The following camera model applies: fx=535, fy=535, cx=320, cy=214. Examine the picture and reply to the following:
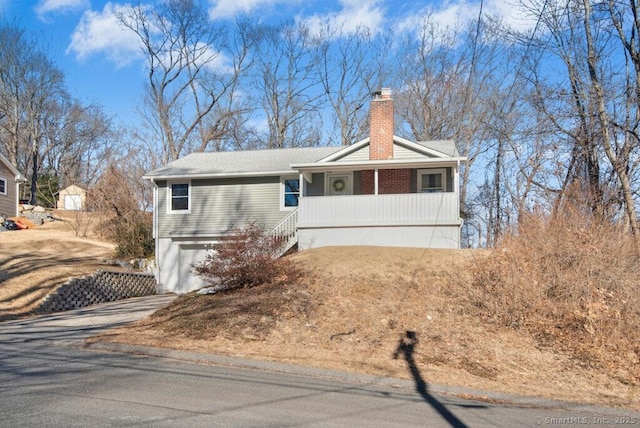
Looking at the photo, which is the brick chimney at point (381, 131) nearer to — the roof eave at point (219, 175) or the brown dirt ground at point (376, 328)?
the roof eave at point (219, 175)

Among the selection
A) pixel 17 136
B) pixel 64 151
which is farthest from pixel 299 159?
pixel 64 151

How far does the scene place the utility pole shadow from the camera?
666cm

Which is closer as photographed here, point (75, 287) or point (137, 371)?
point (137, 371)

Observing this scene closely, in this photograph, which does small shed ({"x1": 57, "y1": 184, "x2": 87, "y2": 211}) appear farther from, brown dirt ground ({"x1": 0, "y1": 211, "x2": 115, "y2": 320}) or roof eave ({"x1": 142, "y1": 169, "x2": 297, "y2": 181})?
roof eave ({"x1": 142, "y1": 169, "x2": 297, "y2": 181})

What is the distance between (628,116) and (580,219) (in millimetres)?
8639

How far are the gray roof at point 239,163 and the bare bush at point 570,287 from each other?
10382mm

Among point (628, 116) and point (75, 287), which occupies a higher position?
point (628, 116)

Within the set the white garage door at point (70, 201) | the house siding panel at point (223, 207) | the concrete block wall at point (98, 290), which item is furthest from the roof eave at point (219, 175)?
the white garage door at point (70, 201)

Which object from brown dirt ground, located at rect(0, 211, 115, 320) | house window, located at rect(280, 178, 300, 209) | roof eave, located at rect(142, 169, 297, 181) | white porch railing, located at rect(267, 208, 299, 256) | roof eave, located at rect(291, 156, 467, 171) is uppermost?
roof eave, located at rect(291, 156, 467, 171)

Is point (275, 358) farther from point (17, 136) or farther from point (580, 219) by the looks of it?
point (17, 136)

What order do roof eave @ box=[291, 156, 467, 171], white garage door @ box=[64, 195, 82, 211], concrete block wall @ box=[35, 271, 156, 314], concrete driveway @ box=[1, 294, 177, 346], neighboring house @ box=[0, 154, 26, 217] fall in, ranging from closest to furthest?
concrete driveway @ box=[1, 294, 177, 346] → concrete block wall @ box=[35, 271, 156, 314] → roof eave @ box=[291, 156, 467, 171] → neighboring house @ box=[0, 154, 26, 217] → white garage door @ box=[64, 195, 82, 211]

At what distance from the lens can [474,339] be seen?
10930mm

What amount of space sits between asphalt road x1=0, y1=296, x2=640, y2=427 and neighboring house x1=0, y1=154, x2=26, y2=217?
2708cm

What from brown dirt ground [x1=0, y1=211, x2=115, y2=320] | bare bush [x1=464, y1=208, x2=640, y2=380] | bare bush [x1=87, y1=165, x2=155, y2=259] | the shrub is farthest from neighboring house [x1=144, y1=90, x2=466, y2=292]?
the shrub
